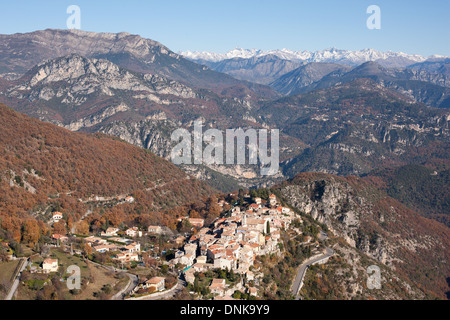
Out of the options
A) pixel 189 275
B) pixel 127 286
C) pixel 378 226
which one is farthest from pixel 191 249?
pixel 378 226

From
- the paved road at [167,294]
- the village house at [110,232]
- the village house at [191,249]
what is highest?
the village house at [191,249]

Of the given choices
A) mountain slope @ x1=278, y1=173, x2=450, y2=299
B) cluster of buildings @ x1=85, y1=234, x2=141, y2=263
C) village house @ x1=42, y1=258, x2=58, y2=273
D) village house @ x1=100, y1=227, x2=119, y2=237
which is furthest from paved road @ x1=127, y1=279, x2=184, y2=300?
mountain slope @ x1=278, y1=173, x2=450, y2=299

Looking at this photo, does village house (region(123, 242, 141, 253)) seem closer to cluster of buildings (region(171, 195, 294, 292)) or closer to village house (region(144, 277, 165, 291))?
cluster of buildings (region(171, 195, 294, 292))

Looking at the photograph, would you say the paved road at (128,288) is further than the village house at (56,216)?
No

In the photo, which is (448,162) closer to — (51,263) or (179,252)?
(179,252)

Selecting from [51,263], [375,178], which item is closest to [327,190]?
[51,263]

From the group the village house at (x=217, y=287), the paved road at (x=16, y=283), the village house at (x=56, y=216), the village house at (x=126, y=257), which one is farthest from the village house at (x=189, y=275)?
the village house at (x=56, y=216)

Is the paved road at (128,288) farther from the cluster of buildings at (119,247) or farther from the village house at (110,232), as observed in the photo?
the village house at (110,232)

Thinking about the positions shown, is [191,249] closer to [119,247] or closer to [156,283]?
[156,283]
